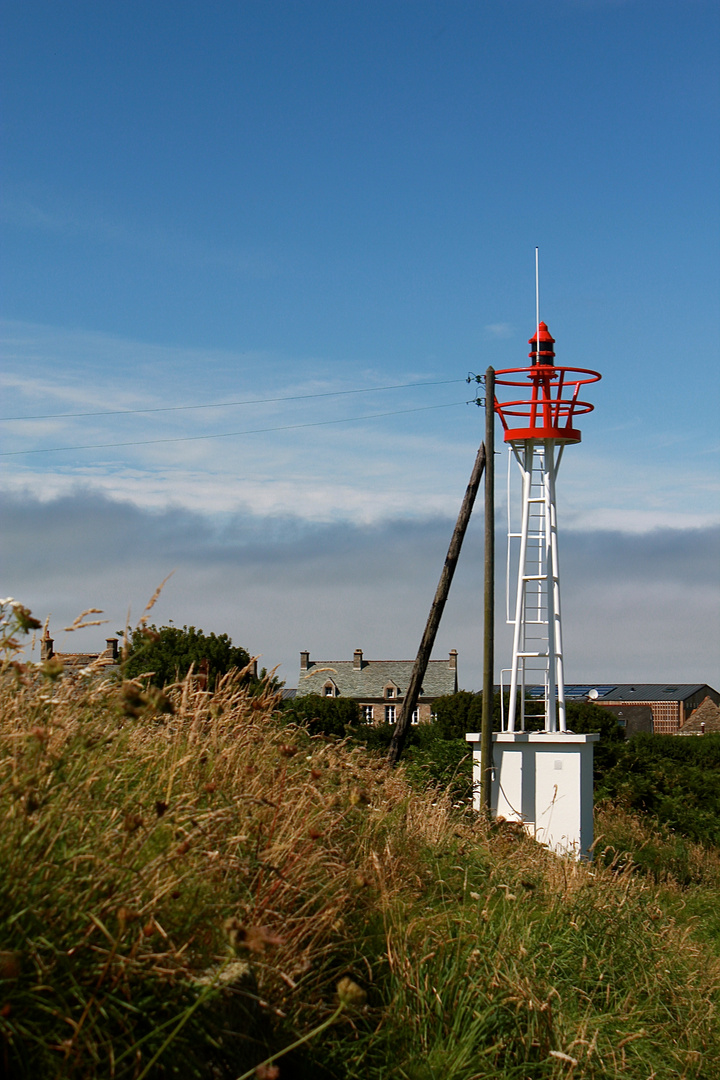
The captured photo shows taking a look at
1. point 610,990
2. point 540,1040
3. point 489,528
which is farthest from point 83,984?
point 489,528

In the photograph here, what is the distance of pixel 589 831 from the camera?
12.9 m

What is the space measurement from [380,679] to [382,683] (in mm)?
512

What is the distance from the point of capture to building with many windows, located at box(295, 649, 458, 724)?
227 feet

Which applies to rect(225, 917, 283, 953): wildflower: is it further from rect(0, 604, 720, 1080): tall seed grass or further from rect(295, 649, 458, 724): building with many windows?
rect(295, 649, 458, 724): building with many windows

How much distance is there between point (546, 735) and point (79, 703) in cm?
1000

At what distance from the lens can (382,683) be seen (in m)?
71.0

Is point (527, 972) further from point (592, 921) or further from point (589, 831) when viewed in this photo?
point (589, 831)

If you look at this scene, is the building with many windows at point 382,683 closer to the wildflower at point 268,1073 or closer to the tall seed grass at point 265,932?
the tall seed grass at point 265,932

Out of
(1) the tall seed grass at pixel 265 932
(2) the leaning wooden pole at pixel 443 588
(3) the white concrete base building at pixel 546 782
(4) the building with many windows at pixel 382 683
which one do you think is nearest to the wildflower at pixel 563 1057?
(1) the tall seed grass at pixel 265 932

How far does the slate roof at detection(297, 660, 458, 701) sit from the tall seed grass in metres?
63.2

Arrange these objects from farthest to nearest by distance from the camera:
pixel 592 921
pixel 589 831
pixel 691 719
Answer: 1. pixel 691 719
2. pixel 589 831
3. pixel 592 921

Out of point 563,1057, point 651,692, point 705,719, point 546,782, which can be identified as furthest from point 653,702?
point 563,1057

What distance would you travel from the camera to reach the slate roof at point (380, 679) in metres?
69.9

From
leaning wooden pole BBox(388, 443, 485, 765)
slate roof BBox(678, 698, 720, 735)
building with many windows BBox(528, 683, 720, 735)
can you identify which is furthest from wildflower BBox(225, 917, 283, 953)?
building with many windows BBox(528, 683, 720, 735)
